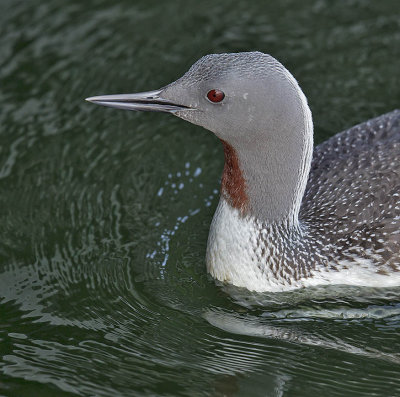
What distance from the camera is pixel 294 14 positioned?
36.6ft

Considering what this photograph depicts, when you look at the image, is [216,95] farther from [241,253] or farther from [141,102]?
[241,253]

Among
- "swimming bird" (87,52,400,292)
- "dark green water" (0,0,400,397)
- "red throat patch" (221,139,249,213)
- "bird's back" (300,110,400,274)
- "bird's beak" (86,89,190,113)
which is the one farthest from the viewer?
"bird's back" (300,110,400,274)

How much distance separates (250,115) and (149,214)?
196 cm

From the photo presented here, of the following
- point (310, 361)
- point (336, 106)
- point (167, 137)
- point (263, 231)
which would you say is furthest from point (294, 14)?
point (310, 361)

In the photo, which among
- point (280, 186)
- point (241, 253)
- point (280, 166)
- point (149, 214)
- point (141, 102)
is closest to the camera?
point (141, 102)

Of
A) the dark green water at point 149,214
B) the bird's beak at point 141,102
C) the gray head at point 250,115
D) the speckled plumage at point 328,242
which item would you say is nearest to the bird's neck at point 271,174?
the gray head at point 250,115

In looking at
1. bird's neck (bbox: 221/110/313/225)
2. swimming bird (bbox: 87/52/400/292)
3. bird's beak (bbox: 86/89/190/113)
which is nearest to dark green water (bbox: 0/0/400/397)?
swimming bird (bbox: 87/52/400/292)

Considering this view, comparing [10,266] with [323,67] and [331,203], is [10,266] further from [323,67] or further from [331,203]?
[323,67]

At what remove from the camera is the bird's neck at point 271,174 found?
22.7 ft

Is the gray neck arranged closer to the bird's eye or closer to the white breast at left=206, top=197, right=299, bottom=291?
the white breast at left=206, top=197, right=299, bottom=291

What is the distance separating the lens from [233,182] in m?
7.14

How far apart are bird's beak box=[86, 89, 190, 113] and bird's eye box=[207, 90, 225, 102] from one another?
22 cm

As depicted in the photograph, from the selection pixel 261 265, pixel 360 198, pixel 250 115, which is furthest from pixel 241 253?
pixel 250 115

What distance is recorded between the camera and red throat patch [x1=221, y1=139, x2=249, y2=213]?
7055mm
